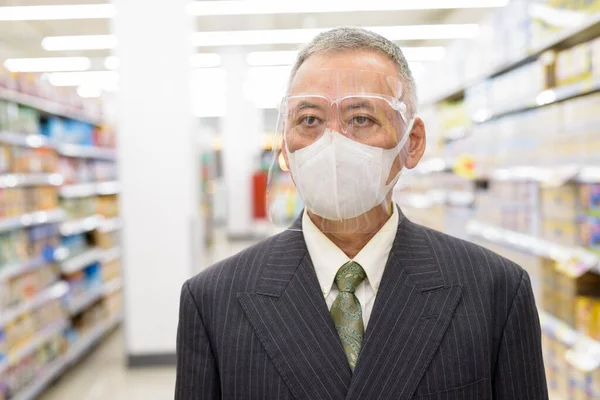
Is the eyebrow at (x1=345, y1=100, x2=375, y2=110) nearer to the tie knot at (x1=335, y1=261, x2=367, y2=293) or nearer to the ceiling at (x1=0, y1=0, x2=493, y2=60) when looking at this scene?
the tie knot at (x1=335, y1=261, x2=367, y2=293)

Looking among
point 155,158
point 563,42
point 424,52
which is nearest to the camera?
point 563,42

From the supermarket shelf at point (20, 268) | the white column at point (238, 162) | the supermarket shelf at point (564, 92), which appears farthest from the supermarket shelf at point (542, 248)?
the white column at point (238, 162)

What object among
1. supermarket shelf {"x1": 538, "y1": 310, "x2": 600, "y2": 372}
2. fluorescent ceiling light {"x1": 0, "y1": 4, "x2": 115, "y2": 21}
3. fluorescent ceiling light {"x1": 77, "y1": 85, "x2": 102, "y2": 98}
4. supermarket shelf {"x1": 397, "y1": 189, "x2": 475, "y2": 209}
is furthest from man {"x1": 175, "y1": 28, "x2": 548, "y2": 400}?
fluorescent ceiling light {"x1": 77, "y1": 85, "x2": 102, "y2": 98}

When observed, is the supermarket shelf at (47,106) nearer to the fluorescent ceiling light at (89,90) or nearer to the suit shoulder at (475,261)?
the suit shoulder at (475,261)

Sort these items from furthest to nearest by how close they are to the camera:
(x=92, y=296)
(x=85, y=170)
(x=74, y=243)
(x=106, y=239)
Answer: (x=106, y=239) → (x=85, y=170) → (x=92, y=296) → (x=74, y=243)

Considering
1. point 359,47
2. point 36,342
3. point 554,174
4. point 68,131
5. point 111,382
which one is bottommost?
point 111,382

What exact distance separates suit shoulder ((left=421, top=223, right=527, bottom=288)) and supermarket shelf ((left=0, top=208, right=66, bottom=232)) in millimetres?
3648

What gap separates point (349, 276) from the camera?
1.22 metres

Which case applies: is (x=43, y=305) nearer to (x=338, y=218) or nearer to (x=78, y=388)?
(x=78, y=388)

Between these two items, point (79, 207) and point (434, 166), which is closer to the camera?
point (79, 207)

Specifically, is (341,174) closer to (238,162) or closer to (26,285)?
(26,285)

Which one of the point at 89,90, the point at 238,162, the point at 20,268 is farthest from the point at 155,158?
the point at 89,90

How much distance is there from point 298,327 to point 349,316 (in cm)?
11

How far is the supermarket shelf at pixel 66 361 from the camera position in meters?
4.49
